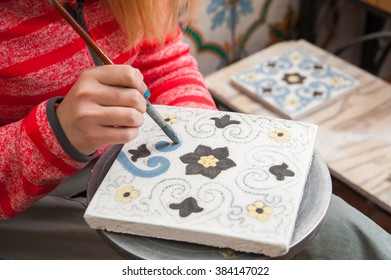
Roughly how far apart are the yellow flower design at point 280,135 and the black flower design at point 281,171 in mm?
48

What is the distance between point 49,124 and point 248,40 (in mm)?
1098

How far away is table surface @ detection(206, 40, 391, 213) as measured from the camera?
100cm

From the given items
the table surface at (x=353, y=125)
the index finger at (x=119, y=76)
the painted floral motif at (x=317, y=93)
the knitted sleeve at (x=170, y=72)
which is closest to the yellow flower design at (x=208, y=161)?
the index finger at (x=119, y=76)

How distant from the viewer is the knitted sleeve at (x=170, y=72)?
0.88 m

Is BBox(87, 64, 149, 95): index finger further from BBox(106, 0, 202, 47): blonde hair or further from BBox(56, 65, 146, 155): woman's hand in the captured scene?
BBox(106, 0, 202, 47): blonde hair

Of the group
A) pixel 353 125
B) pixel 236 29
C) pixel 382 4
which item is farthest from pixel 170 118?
pixel 236 29

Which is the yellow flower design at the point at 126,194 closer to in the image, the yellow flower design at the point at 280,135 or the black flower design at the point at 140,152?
the black flower design at the point at 140,152

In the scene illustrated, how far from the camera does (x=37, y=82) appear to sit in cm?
75

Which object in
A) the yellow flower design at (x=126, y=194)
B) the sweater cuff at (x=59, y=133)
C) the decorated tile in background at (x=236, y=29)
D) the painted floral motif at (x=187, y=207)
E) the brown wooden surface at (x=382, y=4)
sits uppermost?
the sweater cuff at (x=59, y=133)

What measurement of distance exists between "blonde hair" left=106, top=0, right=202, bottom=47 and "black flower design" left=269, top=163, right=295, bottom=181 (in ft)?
1.01

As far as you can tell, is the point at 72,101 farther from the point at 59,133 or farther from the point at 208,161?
the point at 208,161

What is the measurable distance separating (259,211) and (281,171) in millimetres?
69

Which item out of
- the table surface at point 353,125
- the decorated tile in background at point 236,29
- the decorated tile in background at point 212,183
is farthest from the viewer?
the decorated tile in background at point 236,29
